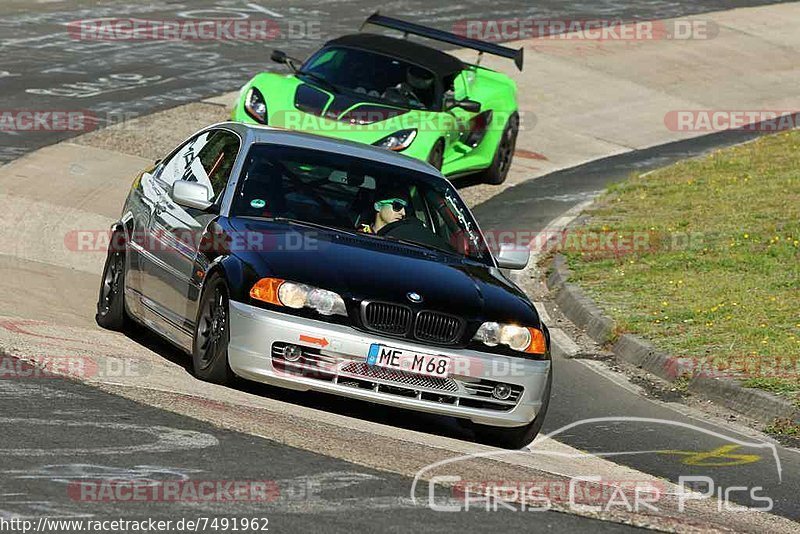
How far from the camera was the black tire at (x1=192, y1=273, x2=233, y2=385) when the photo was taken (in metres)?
8.82

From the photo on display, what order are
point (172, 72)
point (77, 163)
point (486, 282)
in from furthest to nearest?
point (172, 72) → point (77, 163) → point (486, 282)

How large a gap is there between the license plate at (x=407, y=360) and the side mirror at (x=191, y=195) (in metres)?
1.65

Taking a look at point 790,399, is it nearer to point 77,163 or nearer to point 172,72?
point 77,163

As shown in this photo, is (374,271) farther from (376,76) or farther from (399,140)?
(376,76)

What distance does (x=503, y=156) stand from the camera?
1970cm

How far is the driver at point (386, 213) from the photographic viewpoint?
9.95 m

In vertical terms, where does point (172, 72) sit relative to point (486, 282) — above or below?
below

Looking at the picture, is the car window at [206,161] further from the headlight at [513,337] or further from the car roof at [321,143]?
the headlight at [513,337]

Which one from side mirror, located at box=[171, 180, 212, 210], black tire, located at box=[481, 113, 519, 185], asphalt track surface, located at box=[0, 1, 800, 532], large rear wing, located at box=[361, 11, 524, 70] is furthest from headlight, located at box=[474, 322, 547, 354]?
black tire, located at box=[481, 113, 519, 185]

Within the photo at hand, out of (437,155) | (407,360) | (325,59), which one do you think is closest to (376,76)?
(325,59)

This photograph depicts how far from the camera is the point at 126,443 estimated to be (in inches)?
283

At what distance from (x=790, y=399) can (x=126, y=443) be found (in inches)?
193

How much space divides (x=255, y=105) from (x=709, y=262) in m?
5.19


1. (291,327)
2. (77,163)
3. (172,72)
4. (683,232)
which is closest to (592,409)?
(291,327)
